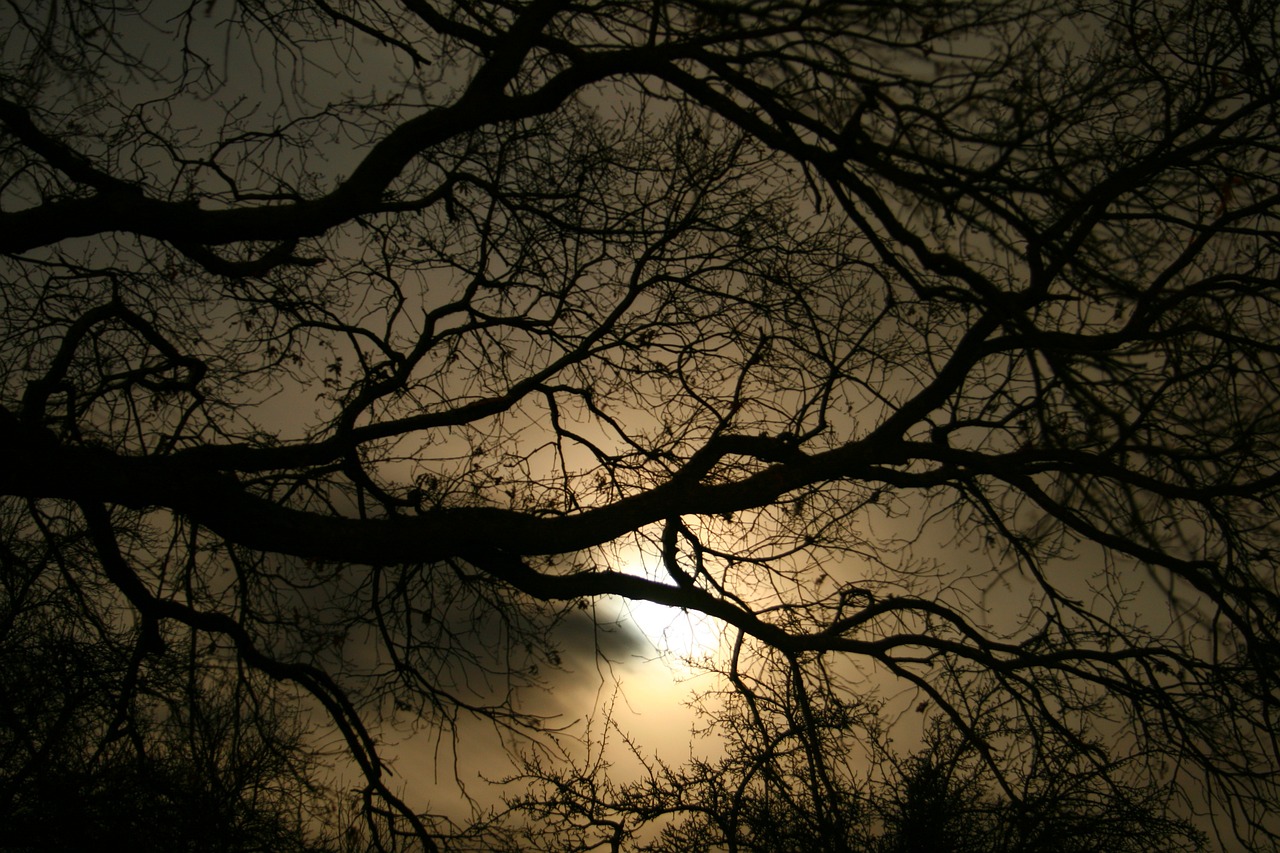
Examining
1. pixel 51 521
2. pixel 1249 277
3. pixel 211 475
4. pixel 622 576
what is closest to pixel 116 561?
pixel 51 521

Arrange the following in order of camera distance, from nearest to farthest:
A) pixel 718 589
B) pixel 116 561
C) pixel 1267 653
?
pixel 1267 653, pixel 116 561, pixel 718 589

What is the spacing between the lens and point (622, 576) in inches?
186

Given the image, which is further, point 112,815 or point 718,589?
point 718,589

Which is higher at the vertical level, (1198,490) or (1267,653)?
(1198,490)

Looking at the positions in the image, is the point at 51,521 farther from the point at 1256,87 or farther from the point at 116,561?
the point at 1256,87

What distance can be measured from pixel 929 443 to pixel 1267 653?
2.01 m

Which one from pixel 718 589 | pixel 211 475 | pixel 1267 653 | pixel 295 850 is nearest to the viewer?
pixel 211 475

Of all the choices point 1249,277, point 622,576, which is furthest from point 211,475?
point 1249,277

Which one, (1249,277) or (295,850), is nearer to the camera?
(1249,277)

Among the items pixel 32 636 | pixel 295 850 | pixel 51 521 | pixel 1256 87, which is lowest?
pixel 295 850

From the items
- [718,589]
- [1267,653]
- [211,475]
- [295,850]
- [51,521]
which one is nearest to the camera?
[211,475]

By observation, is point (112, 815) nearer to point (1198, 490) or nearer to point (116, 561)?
point (116, 561)

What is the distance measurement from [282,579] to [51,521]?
4.61 ft

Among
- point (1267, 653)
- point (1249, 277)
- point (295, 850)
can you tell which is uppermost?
point (1249, 277)
